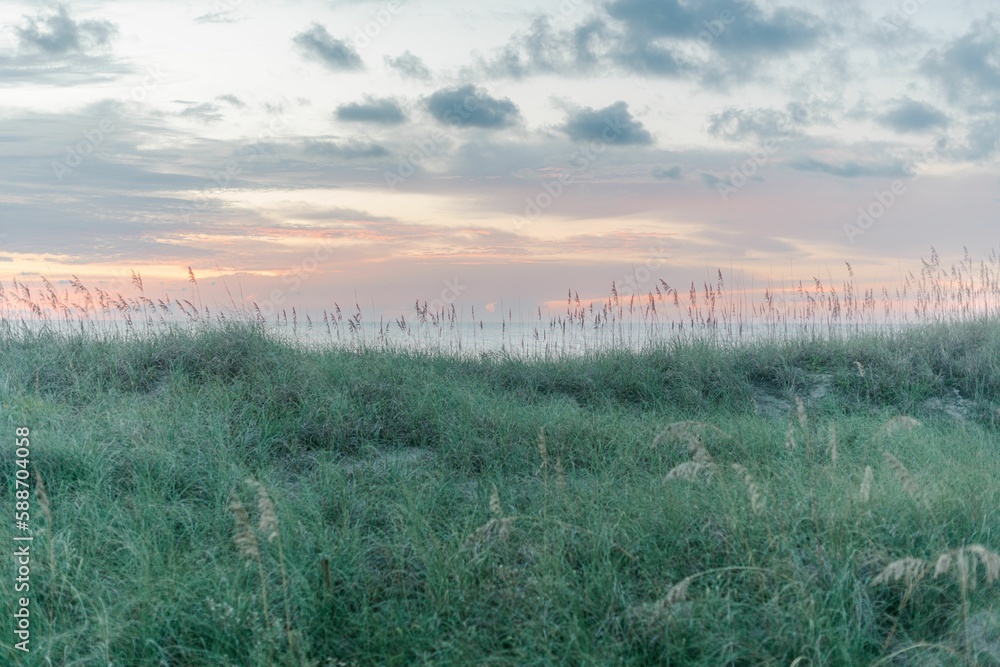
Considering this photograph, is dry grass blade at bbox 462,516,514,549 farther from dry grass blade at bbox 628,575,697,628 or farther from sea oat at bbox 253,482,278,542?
sea oat at bbox 253,482,278,542

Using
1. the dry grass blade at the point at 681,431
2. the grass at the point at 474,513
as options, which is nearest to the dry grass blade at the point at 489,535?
the grass at the point at 474,513

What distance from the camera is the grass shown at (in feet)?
10.6

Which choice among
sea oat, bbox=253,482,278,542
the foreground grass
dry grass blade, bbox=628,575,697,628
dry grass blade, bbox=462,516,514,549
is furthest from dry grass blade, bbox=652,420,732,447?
sea oat, bbox=253,482,278,542

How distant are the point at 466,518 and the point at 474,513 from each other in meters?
0.12

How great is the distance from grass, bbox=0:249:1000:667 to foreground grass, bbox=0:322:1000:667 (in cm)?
2

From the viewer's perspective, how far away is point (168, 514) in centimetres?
472

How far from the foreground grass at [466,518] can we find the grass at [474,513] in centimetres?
2

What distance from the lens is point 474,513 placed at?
4398 mm

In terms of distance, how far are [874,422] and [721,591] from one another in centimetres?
434

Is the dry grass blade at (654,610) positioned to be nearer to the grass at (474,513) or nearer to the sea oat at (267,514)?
the grass at (474,513)

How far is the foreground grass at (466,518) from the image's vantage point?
3221 mm

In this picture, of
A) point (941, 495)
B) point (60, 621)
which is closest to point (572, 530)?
point (941, 495)

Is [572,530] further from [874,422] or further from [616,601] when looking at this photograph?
[874,422]

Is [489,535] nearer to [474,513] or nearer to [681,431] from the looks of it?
[474,513]
